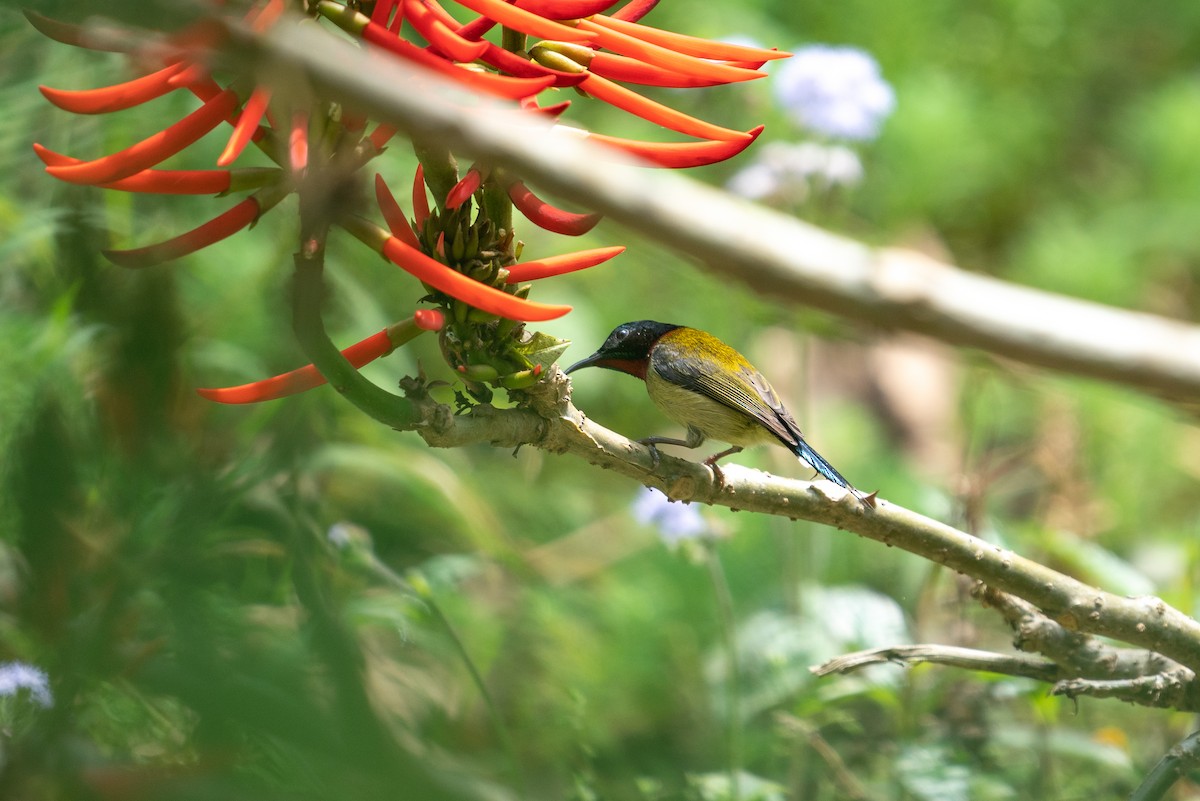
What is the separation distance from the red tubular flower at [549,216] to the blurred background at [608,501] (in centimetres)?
4

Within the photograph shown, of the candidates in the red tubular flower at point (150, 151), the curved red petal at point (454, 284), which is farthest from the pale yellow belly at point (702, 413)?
the red tubular flower at point (150, 151)

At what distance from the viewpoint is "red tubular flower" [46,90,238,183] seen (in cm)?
91

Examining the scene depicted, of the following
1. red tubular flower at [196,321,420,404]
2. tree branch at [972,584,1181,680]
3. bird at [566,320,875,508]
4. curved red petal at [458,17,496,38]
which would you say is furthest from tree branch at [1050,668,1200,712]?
curved red petal at [458,17,496,38]

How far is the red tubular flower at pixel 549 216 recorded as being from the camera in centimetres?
104

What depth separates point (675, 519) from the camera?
7.58ft

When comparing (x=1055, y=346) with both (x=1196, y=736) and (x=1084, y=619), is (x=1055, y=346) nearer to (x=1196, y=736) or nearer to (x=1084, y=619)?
(x=1084, y=619)

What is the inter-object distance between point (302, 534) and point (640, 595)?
7.82 ft

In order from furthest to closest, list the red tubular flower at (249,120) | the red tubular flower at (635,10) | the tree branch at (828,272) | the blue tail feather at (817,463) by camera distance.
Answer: the blue tail feather at (817,463) → the red tubular flower at (635,10) → the red tubular flower at (249,120) → the tree branch at (828,272)

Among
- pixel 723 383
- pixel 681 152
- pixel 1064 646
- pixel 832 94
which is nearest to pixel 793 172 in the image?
pixel 832 94

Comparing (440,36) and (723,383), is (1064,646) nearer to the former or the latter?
(723,383)

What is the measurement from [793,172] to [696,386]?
45.7 inches

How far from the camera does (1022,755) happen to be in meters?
2.49

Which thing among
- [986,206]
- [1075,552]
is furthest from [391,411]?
[986,206]

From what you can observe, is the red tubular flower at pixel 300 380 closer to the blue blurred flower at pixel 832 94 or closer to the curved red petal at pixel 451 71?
the curved red petal at pixel 451 71
